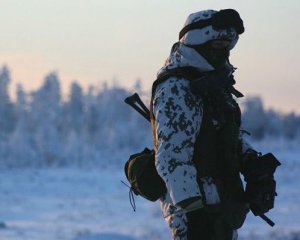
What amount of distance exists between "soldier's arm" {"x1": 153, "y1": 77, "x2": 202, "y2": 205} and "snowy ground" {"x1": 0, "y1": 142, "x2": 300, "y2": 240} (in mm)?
8369

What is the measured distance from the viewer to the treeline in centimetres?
6266

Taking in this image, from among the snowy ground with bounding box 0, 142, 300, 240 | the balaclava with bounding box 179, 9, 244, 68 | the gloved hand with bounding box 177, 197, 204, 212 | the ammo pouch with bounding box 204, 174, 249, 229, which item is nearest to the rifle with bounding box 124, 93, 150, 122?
the balaclava with bounding box 179, 9, 244, 68

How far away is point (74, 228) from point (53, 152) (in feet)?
162

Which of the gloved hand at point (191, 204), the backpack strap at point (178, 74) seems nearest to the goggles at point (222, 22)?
the backpack strap at point (178, 74)

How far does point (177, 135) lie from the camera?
3652 millimetres

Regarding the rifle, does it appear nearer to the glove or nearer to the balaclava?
the balaclava

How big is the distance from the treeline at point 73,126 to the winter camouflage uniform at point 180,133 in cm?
5178

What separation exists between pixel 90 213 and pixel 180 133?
16792mm

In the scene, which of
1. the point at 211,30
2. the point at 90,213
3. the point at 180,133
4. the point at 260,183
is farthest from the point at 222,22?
the point at 90,213

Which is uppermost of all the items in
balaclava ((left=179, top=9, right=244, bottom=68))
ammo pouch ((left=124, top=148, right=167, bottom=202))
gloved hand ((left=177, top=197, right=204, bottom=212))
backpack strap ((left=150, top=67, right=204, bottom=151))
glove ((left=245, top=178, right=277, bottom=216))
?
balaclava ((left=179, top=9, right=244, bottom=68))

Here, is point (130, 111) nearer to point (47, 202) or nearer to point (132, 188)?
point (47, 202)

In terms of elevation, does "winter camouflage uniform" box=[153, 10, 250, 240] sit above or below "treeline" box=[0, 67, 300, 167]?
below

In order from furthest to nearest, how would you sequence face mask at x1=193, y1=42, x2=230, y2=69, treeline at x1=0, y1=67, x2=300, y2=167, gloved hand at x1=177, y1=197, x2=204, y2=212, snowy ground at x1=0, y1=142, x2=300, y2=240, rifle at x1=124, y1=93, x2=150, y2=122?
1. treeline at x1=0, y1=67, x2=300, y2=167
2. snowy ground at x1=0, y1=142, x2=300, y2=240
3. rifle at x1=124, y1=93, x2=150, y2=122
4. face mask at x1=193, y1=42, x2=230, y2=69
5. gloved hand at x1=177, y1=197, x2=204, y2=212

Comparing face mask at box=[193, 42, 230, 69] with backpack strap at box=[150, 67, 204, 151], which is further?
face mask at box=[193, 42, 230, 69]
